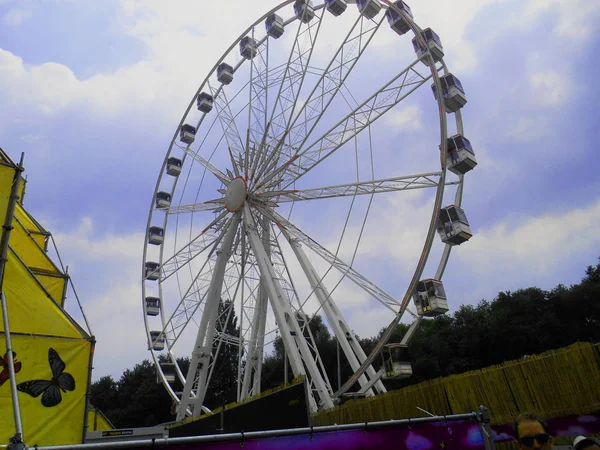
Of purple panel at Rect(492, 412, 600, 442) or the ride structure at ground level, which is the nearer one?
purple panel at Rect(492, 412, 600, 442)

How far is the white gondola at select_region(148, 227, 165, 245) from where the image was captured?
75.5 ft

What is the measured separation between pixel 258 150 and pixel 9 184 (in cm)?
1116

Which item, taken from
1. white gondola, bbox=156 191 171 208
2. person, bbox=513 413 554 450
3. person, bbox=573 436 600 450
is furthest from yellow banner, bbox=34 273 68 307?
white gondola, bbox=156 191 171 208

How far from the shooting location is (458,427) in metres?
4.26

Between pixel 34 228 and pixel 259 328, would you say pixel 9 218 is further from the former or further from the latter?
pixel 259 328

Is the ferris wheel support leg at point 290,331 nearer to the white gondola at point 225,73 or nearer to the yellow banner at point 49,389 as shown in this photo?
Answer: the yellow banner at point 49,389

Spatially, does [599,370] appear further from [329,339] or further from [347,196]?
[329,339]

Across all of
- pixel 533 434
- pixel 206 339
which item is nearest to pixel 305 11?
pixel 206 339

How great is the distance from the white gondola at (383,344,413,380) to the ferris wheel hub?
7734 mm

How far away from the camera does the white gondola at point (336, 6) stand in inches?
723

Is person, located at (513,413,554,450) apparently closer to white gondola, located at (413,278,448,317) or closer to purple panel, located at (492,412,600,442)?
purple panel, located at (492,412,600,442)

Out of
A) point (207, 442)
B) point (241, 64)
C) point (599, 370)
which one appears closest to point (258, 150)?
point (241, 64)

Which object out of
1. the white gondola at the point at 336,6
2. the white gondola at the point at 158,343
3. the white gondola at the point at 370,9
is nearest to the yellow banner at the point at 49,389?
the white gondola at the point at 158,343

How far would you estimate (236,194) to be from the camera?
17875mm
